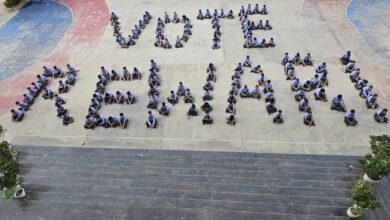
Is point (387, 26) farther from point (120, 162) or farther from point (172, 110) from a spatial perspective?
point (120, 162)

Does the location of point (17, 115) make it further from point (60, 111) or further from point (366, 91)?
point (366, 91)

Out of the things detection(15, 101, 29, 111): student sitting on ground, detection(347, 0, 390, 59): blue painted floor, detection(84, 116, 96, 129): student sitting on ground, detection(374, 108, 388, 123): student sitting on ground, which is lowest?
detection(347, 0, 390, 59): blue painted floor

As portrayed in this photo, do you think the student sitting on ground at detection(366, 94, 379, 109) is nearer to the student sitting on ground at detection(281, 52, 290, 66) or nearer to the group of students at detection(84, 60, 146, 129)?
the student sitting on ground at detection(281, 52, 290, 66)

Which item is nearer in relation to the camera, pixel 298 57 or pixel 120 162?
pixel 120 162

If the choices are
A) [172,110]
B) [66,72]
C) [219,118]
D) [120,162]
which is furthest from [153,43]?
[120,162]

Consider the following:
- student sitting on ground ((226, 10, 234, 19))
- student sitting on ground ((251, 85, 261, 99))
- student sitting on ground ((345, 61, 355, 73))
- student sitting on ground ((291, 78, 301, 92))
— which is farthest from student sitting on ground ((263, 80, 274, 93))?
student sitting on ground ((226, 10, 234, 19))

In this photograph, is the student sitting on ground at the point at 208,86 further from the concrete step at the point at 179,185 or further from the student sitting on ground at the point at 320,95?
the student sitting on ground at the point at 320,95

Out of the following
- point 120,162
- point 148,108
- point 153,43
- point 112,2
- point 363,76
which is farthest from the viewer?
point 112,2
